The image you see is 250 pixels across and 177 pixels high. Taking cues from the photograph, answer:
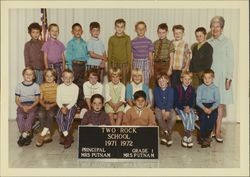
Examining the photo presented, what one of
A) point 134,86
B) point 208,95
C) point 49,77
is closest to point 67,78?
point 49,77

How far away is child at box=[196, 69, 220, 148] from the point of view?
2109mm

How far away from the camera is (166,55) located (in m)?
2.14

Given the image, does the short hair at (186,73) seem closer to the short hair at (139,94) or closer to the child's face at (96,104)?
the short hair at (139,94)

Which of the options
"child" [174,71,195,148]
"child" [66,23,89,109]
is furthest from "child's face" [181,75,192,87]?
"child" [66,23,89,109]

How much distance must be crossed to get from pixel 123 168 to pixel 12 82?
608 millimetres

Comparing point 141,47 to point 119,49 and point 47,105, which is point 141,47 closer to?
point 119,49

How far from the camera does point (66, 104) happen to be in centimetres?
212

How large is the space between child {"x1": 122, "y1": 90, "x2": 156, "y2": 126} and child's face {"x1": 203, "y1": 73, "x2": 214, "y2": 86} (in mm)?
287

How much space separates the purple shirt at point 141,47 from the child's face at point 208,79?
0.94ft

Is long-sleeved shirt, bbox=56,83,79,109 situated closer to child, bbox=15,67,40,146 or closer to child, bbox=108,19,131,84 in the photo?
child, bbox=15,67,40,146

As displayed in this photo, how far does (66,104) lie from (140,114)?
13.8 inches

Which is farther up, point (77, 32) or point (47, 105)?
point (77, 32)

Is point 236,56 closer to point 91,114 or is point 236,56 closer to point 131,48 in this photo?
point 131,48
